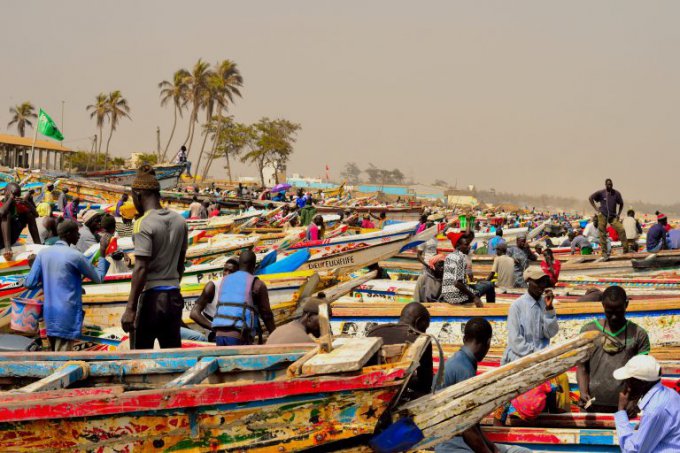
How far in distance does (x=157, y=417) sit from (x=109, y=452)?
0.36 m

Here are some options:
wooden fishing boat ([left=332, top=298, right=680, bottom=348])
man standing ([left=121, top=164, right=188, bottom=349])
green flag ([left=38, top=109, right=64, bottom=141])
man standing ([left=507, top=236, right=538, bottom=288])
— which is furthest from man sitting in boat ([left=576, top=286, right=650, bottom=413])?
green flag ([left=38, top=109, right=64, bottom=141])

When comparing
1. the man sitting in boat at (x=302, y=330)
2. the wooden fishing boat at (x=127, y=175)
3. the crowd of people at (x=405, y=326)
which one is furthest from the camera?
the wooden fishing boat at (x=127, y=175)

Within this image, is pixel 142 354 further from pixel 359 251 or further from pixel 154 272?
pixel 359 251

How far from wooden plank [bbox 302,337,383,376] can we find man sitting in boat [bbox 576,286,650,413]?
2.36m

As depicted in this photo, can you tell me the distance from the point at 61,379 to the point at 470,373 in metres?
2.69

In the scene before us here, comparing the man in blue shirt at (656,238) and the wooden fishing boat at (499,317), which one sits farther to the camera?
the man in blue shirt at (656,238)

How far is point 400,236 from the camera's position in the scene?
1500 centimetres

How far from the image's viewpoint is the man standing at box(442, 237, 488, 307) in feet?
30.9

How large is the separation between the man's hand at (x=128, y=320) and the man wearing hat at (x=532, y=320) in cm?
309

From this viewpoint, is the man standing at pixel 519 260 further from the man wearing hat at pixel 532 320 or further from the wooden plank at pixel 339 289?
the man wearing hat at pixel 532 320

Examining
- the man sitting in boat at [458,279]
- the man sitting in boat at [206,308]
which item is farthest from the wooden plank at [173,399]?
the man sitting in boat at [458,279]

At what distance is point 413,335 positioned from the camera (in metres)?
5.62

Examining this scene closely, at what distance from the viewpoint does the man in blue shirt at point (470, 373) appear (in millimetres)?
4891

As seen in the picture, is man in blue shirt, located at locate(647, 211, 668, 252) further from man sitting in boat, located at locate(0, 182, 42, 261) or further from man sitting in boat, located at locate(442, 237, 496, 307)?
man sitting in boat, located at locate(0, 182, 42, 261)
